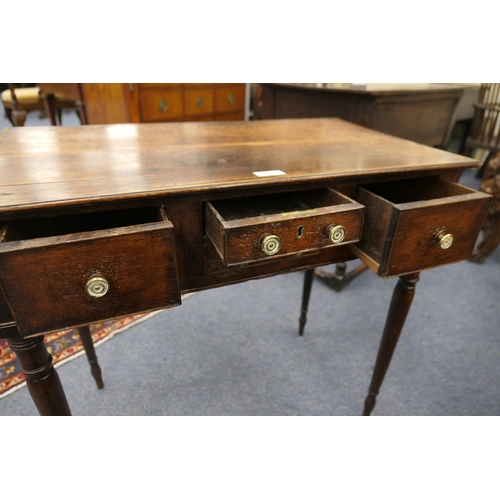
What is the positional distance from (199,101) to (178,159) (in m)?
1.88

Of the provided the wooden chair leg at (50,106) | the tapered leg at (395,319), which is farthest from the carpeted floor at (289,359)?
the wooden chair leg at (50,106)

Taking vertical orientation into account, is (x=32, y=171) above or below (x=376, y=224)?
above

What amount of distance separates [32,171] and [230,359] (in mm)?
885

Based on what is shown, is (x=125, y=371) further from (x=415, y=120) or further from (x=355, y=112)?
(x=415, y=120)

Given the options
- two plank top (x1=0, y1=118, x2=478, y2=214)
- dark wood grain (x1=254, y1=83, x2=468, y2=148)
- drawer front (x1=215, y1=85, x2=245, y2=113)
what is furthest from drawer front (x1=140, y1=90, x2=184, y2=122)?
two plank top (x1=0, y1=118, x2=478, y2=214)

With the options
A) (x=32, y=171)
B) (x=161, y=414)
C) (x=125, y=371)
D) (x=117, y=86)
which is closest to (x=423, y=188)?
(x=32, y=171)

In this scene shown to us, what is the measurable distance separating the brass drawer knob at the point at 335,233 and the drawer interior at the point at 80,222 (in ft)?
0.93

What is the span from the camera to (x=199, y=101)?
244cm

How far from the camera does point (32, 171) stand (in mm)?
636

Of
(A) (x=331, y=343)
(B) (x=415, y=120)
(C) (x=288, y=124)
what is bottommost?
(A) (x=331, y=343)

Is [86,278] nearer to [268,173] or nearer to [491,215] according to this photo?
[268,173]

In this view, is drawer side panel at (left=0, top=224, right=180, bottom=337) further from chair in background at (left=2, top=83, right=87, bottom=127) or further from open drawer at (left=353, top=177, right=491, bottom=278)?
chair in background at (left=2, top=83, right=87, bottom=127)

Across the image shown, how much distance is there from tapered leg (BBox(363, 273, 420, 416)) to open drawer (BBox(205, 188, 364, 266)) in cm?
25

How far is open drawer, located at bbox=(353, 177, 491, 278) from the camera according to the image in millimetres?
676
